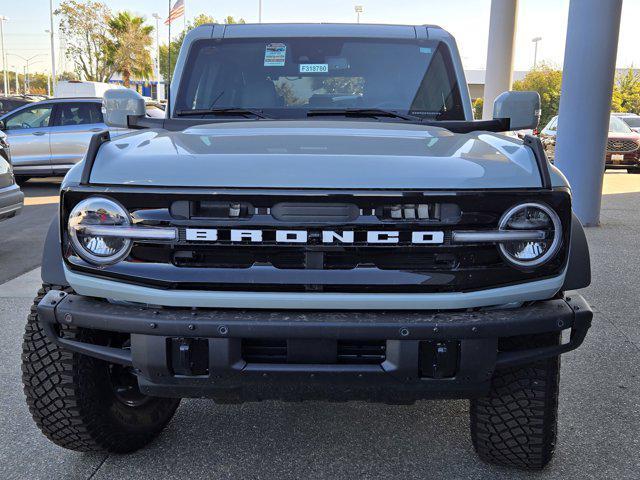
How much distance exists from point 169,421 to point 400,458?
1128 millimetres

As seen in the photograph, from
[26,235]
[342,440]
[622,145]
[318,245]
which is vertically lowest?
[26,235]

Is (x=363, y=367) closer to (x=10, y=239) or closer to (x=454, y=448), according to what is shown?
(x=454, y=448)

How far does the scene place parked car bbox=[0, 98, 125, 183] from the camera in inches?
500

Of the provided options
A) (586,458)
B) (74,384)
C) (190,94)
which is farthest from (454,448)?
(190,94)

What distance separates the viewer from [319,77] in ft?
12.3

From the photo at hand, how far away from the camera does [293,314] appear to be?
223 centimetres

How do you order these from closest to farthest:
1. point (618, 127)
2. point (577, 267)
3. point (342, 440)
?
1. point (577, 267)
2. point (342, 440)
3. point (618, 127)

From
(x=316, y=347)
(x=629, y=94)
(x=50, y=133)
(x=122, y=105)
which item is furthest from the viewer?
(x=629, y=94)

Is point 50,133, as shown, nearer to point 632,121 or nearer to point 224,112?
point 224,112

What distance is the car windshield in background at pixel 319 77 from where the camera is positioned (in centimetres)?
369

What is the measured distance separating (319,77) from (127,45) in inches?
1841

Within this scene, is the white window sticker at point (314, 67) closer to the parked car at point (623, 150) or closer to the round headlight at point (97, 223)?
the round headlight at point (97, 223)

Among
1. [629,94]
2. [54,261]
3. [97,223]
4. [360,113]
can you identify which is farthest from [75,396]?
[629,94]

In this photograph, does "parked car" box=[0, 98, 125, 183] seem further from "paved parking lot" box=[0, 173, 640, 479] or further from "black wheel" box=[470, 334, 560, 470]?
"black wheel" box=[470, 334, 560, 470]
